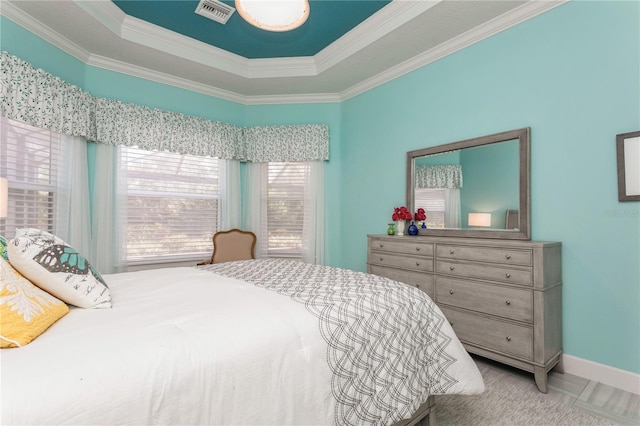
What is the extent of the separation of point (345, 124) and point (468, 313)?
292 centimetres

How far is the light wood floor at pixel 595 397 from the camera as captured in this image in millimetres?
1894

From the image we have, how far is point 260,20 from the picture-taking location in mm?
2227

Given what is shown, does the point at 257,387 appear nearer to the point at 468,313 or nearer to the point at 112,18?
the point at 468,313

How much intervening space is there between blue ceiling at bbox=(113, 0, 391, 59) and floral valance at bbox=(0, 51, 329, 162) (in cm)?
97

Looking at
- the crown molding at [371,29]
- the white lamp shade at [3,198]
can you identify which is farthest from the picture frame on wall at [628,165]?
the white lamp shade at [3,198]

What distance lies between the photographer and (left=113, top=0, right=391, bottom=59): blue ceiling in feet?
9.52

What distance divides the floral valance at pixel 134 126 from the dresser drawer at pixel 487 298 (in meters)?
2.45

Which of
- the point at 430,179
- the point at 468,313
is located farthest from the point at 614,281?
the point at 430,179

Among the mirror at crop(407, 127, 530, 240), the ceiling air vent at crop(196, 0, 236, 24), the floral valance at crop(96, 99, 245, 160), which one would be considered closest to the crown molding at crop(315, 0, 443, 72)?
the ceiling air vent at crop(196, 0, 236, 24)

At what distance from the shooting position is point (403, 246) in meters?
3.07

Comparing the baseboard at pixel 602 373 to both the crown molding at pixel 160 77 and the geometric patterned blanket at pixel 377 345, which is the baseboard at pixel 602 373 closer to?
the geometric patterned blanket at pixel 377 345

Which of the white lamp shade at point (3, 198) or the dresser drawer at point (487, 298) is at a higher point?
the white lamp shade at point (3, 198)

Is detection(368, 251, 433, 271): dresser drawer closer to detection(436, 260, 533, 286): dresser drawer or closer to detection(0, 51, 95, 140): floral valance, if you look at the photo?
detection(436, 260, 533, 286): dresser drawer

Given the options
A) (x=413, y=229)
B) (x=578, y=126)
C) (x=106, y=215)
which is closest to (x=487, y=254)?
(x=413, y=229)
